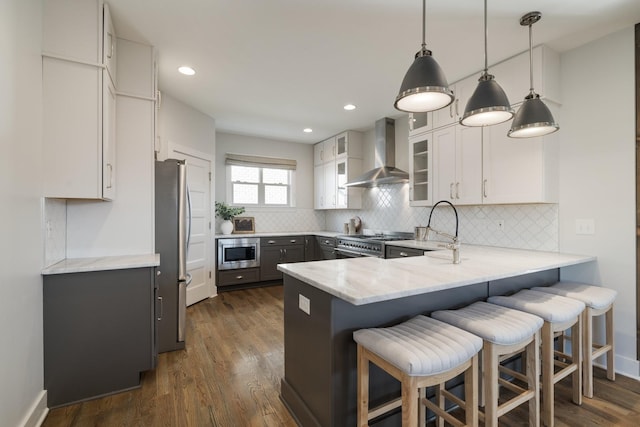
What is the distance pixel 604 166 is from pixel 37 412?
13.8ft

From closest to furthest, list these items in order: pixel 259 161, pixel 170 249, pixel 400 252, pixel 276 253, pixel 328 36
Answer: pixel 328 36, pixel 170 249, pixel 400 252, pixel 276 253, pixel 259 161

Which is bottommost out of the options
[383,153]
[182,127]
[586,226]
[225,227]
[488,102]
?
[225,227]

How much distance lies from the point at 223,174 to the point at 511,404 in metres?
4.87

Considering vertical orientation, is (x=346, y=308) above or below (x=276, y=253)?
above

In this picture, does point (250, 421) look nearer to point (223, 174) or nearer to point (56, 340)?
point (56, 340)

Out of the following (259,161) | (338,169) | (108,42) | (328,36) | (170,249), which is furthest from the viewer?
(259,161)

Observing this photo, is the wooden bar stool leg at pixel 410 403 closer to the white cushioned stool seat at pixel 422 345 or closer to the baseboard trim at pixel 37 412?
the white cushioned stool seat at pixel 422 345

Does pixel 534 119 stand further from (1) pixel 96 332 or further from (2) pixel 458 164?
(1) pixel 96 332

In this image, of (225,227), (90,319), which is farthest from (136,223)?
(225,227)

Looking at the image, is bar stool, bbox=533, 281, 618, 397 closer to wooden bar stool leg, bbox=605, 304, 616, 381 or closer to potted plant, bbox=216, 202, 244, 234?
wooden bar stool leg, bbox=605, 304, 616, 381

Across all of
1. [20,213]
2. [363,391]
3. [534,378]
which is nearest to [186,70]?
[20,213]

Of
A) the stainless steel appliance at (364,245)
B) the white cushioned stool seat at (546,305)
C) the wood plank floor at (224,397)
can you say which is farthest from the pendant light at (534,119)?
the stainless steel appliance at (364,245)

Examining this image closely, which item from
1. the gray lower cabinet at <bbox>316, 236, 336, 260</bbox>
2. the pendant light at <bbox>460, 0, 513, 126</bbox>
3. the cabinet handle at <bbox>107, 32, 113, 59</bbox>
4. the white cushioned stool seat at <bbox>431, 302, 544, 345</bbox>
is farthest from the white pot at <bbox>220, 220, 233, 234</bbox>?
the pendant light at <bbox>460, 0, 513, 126</bbox>

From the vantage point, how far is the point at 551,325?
A: 1.76 m
